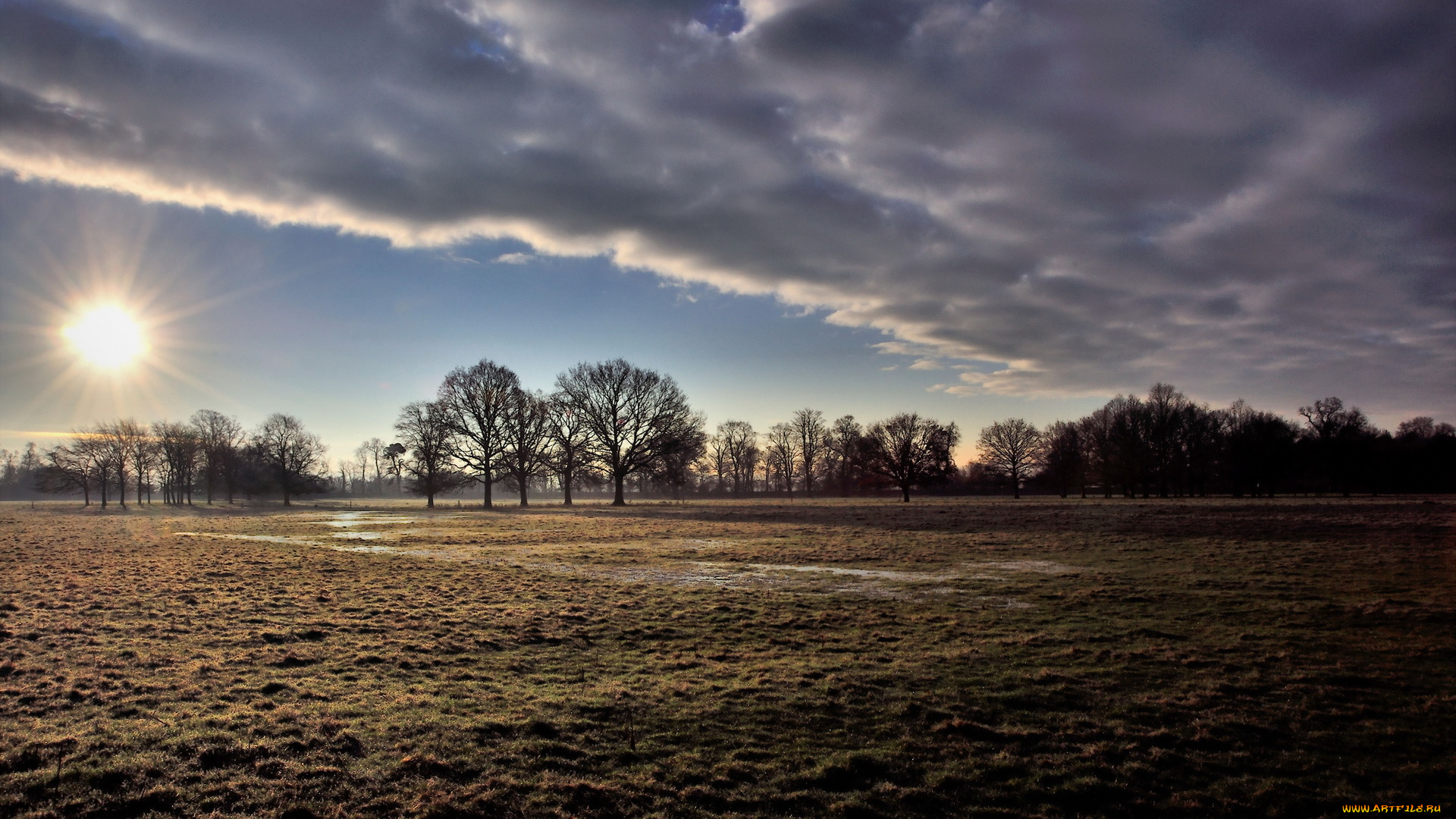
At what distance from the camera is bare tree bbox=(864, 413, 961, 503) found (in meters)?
76.4

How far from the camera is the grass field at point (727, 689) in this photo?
5.95 m

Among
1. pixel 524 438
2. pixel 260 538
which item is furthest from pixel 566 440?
pixel 260 538

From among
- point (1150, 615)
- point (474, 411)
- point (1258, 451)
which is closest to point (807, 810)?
point (1150, 615)

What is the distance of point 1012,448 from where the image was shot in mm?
92125

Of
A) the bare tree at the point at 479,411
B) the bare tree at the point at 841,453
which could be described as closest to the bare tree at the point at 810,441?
the bare tree at the point at 841,453

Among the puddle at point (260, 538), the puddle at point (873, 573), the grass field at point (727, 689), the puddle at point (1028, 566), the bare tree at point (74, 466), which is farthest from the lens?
the bare tree at point (74, 466)

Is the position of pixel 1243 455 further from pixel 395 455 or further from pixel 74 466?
pixel 74 466

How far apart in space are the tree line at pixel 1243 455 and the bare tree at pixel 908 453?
16.9 m

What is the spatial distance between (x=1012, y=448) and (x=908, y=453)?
25302 mm

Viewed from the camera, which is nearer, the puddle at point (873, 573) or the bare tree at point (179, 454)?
the puddle at point (873, 573)

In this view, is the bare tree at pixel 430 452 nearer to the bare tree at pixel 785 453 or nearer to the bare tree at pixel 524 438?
the bare tree at pixel 524 438

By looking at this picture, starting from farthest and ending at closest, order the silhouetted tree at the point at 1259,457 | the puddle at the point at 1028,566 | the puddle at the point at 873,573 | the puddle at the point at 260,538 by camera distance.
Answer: the silhouetted tree at the point at 1259,457
the puddle at the point at 260,538
the puddle at the point at 1028,566
the puddle at the point at 873,573

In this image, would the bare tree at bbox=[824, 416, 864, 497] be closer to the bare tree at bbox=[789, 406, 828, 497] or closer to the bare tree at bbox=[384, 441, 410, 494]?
the bare tree at bbox=[789, 406, 828, 497]

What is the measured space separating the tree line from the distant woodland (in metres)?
0.20
